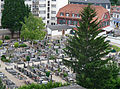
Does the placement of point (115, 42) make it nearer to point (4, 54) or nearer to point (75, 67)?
point (4, 54)

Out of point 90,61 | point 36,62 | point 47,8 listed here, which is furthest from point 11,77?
point 47,8

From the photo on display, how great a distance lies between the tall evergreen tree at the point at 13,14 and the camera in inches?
3004

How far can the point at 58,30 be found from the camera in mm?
84750

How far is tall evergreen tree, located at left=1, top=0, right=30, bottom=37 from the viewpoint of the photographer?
7631 cm

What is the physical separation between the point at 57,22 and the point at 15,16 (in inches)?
748

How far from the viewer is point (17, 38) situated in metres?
80.6

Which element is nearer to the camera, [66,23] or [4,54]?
[4,54]

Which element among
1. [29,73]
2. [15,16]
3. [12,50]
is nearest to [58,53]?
[12,50]

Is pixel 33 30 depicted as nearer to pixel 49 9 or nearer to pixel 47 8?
pixel 47 8

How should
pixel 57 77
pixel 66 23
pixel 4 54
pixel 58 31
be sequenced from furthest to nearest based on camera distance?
1. pixel 66 23
2. pixel 58 31
3. pixel 4 54
4. pixel 57 77

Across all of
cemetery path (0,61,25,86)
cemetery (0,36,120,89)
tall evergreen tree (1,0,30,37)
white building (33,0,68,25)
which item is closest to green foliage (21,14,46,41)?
cemetery (0,36,120,89)

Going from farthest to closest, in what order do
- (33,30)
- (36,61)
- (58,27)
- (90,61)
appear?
(58,27), (33,30), (36,61), (90,61)

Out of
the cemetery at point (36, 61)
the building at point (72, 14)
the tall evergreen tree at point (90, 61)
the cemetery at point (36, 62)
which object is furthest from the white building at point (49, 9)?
the tall evergreen tree at point (90, 61)

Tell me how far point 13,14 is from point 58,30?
14.7m
